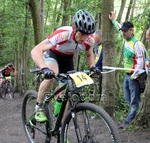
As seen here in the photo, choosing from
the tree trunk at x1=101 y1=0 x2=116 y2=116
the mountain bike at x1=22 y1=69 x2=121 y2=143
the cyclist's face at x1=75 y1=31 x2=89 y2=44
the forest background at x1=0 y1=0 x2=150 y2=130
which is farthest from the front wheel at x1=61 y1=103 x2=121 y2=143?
the tree trunk at x1=101 y1=0 x2=116 y2=116

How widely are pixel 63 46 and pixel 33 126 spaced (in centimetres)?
167

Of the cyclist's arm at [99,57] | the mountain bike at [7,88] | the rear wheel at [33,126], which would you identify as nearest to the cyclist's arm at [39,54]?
the rear wheel at [33,126]

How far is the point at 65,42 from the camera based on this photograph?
3803mm

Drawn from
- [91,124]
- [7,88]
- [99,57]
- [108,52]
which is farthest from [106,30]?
[7,88]

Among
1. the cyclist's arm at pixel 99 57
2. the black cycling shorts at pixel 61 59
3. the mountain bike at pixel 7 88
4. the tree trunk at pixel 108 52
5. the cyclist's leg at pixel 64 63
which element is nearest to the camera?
the black cycling shorts at pixel 61 59

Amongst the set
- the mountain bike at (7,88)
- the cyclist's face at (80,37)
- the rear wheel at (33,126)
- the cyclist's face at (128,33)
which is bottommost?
the mountain bike at (7,88)

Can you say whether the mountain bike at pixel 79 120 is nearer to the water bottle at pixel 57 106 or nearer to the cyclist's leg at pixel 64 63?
the water bottle at pixel 57 106

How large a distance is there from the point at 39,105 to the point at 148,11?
4.20 metres

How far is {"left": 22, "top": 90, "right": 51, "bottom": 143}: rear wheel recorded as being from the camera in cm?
425

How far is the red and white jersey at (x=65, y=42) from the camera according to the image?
3695mm

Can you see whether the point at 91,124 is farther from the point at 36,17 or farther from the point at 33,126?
the point at 36,17

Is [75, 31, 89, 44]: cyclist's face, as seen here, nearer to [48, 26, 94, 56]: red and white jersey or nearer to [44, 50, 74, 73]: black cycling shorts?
[48, 26, 94, 56]: red and white jersey

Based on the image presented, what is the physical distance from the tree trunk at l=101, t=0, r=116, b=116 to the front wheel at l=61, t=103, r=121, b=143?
2.54m

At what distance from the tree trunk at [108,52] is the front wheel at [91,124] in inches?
100
